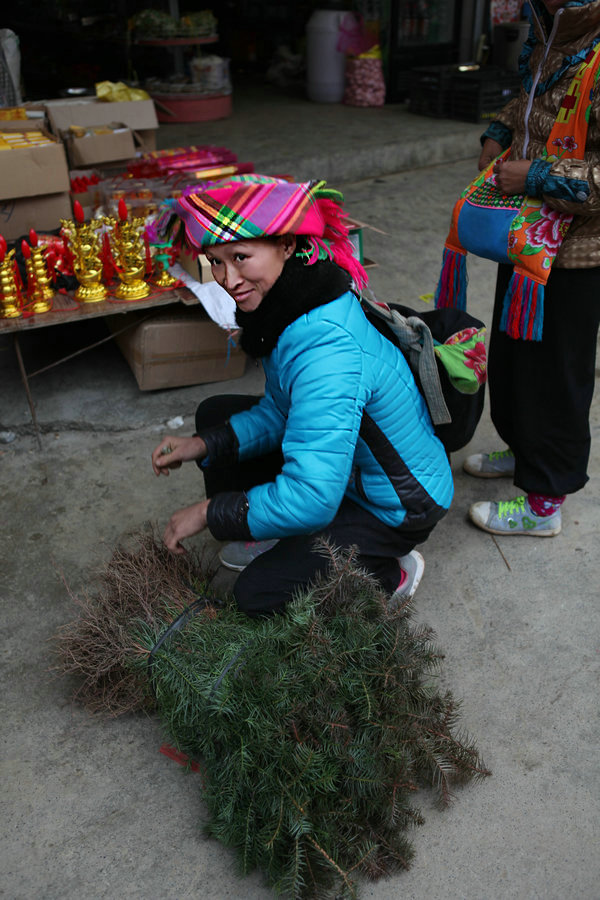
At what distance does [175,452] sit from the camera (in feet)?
6.59

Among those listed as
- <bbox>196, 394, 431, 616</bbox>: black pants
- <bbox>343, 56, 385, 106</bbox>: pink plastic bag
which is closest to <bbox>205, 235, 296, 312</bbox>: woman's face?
<bbox>196, 394, 431, 616</bbox>: black pants

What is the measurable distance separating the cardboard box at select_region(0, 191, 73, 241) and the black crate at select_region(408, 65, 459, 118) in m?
4.48

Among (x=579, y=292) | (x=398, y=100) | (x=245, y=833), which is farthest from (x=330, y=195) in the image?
(x=398, y=100)

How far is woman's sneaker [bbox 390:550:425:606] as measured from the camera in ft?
7.11

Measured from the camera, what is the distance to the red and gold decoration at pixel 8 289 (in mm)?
2799

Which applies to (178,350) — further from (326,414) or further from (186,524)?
(326,414)

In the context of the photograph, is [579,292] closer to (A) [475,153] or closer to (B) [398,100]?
(A) [475,153]

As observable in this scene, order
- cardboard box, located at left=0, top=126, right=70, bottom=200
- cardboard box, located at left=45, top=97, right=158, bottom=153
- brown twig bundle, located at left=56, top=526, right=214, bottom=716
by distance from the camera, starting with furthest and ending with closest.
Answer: cardboard box, located at left=45, top=97, right=158, bottom=153
cardboard box, located at left=0, top=126, right=70, bottom=200
brown twig bundle, located at left=56, top=526, right=214, bottom=716

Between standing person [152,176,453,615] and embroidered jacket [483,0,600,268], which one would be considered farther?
embroidered jacket [483,0,600,268]

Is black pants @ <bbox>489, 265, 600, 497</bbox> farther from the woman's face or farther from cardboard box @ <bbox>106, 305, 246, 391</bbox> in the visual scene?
cardboard box @ <bbox>106, 305, 246, 391</bbox>

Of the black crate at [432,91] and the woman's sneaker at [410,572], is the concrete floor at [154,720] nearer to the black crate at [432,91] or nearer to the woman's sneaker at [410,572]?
the woman's sneaker at [410,572]

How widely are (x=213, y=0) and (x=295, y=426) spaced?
29.5 feet

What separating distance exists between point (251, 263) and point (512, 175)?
832 mm

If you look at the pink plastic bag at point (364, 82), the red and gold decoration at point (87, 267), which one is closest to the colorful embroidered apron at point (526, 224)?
the red and gold decoration at point (87, 267)
